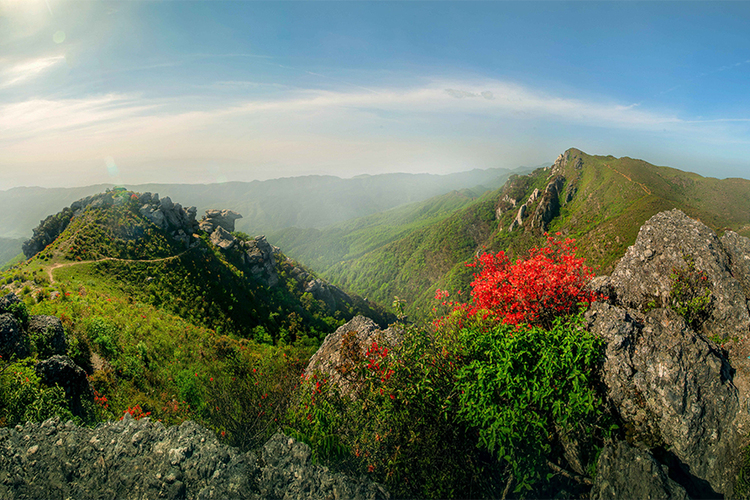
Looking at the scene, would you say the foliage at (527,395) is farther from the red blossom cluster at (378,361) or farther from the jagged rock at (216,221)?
the jagged rock at (216,221)

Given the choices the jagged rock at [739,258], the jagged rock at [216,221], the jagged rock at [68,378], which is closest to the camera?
the jagged rock at [68,378]

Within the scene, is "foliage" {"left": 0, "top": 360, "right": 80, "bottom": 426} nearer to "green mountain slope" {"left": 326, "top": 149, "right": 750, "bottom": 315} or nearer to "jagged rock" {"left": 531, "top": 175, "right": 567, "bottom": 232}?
"green mountain slope" {"left": 326, "top": 149, "right": 750, "bottom": 315}

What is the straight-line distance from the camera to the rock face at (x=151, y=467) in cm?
734

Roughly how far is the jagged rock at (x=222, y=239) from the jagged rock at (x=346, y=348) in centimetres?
4836

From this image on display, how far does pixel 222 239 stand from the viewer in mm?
58500

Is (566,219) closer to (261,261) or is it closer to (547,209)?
(547,209)

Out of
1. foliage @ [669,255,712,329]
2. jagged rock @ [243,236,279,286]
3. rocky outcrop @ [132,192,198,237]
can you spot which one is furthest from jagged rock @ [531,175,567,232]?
rocky outcrop @ [132,192,198,237]

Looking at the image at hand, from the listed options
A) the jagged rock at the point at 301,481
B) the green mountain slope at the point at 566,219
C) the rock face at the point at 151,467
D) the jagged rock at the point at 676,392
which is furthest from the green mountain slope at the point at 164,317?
the green mountain slope at the point at 566,219

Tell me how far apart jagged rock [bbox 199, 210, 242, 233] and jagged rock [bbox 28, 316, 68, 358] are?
5358 cm

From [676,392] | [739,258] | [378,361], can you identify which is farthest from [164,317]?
[739,258]

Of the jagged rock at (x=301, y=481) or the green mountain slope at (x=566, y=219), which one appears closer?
the jagged rock at (x=301, y=481)

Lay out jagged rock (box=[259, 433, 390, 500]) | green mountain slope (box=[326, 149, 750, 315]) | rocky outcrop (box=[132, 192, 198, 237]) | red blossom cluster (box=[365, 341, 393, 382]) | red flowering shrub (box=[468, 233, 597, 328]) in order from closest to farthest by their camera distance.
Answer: jagged rock (box=[259, 433, 390, 500])
red blossom cluster (box=[365, 341, 393, 382])
red flowering shrub (box=[468, 233, 597, 328])
rocky outcrop (box=[132, 192, 198, 237])
green mountain slope (box=[326, 149, 750, 315])

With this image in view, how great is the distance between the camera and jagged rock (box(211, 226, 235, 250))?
57.1 metres

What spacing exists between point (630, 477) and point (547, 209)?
418ft
